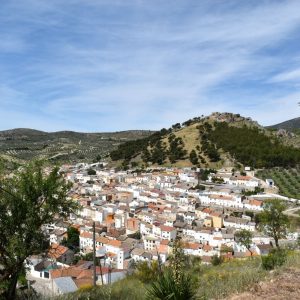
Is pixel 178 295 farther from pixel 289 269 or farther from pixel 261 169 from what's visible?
pixel 261 169

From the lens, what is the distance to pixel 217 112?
12069 cm

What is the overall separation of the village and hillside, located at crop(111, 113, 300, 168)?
542cm

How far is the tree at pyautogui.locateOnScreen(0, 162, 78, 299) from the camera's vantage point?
11.7 meters

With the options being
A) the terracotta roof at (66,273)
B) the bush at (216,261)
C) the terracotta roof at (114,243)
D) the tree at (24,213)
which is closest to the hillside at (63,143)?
the terracotta roof at (114,243)

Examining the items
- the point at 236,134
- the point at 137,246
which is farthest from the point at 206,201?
the point at 236,134

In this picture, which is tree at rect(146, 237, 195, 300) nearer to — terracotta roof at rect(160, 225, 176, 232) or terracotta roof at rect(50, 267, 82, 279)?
terracotta roof at rect(50, 267, 82, 279)

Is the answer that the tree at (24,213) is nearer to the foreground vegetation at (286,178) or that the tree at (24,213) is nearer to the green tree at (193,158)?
the foreground vegetation at (286,178)

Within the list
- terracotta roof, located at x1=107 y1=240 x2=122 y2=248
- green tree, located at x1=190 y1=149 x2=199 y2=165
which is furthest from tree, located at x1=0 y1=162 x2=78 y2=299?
green tree, located at x1=190 y1=149 x2=199 y2=165

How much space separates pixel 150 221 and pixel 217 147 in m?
45.9

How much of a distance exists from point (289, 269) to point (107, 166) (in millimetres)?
98573

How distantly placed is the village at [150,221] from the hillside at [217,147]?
5.42 metres

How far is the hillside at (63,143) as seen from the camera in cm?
12862

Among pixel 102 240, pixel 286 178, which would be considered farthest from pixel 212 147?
pixel 102 240

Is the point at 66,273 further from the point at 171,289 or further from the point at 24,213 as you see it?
the point at 171,289
